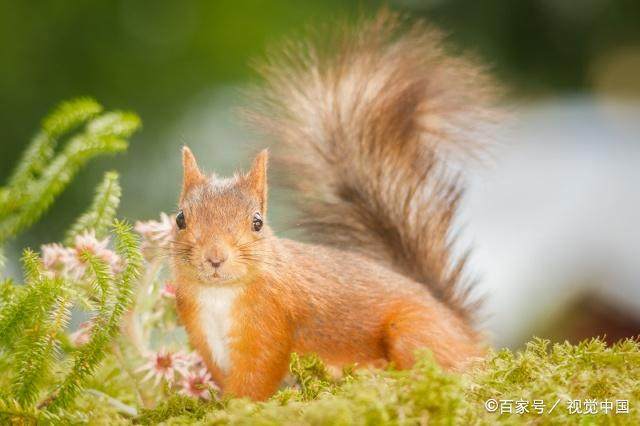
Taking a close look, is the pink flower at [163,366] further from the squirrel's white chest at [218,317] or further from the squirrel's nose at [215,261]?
the squirrel's nose at [215,261]

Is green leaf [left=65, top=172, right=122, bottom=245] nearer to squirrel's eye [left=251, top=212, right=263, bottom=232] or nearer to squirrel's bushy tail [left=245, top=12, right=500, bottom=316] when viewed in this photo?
squirrel's eye [left=251, top=212, right=263, bottom=232]

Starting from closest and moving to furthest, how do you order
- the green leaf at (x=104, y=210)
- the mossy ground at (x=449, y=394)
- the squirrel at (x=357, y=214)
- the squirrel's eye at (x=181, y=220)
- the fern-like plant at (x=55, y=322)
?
the mossy ground at (x=449, y=394) < the fern-like plant at (x=55, y=322) < the squirrel's eye at (x=181, y=220) < the squirrel at (x=357, y=214) < the green leaf at (x=104, y=210)

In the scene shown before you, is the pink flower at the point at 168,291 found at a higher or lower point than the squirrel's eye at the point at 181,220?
lower

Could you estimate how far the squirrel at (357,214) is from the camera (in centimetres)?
211

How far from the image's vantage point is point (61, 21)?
5.04 m

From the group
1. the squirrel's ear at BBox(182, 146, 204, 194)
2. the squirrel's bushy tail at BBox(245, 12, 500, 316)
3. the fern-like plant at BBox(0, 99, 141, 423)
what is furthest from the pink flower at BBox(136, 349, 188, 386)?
the squirrel's bushy tail at BBox(245, 12, 500, 316)

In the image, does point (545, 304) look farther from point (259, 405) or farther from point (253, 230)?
point (259, 405)

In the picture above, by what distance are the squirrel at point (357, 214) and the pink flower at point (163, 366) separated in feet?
0.34

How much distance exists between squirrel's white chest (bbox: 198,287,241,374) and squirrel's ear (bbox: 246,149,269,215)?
9.6 inches

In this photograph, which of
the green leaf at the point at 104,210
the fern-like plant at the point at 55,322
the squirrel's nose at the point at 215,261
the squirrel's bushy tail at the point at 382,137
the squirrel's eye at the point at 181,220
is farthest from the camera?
the squirrel's bushy tail at the point at 382,137

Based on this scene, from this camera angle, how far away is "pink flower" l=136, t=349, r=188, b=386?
2.04 metres

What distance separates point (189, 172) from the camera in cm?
212

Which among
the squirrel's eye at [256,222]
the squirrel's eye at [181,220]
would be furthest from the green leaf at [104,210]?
the squirrel's eye at [256,222]

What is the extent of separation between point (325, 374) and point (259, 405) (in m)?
0.48
